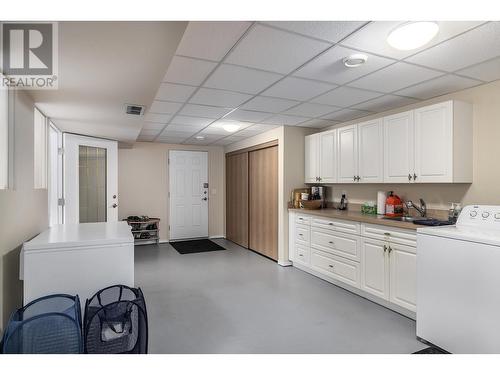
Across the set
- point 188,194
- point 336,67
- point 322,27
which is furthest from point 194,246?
point 322,27

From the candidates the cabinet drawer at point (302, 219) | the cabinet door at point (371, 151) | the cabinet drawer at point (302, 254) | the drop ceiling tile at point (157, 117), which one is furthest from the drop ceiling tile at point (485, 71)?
the drop ceiling tile at point (157, 117)

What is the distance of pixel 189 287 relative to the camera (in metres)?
3.69

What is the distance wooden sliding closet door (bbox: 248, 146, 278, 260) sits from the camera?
16.3 feet

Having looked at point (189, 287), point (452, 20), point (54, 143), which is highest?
point (452, 20)

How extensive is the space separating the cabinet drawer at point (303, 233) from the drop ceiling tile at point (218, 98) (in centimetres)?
202

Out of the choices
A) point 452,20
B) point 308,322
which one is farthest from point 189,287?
point 452,20

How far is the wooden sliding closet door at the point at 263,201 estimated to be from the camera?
497 centimetres

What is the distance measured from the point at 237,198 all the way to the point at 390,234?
375 centimetres

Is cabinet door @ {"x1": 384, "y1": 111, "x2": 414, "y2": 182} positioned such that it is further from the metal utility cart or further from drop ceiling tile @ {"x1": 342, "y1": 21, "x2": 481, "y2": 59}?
the metal utility cart

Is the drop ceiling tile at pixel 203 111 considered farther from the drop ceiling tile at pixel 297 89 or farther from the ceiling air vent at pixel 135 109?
the drop ceiling tile at pixel 297 89

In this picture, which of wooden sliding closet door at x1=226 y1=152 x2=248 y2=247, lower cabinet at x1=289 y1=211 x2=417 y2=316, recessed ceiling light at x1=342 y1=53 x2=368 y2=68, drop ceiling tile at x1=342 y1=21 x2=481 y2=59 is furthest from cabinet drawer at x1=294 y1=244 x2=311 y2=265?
drop ceiling tile at x1=342 y1=21 x2=481 y2=59
